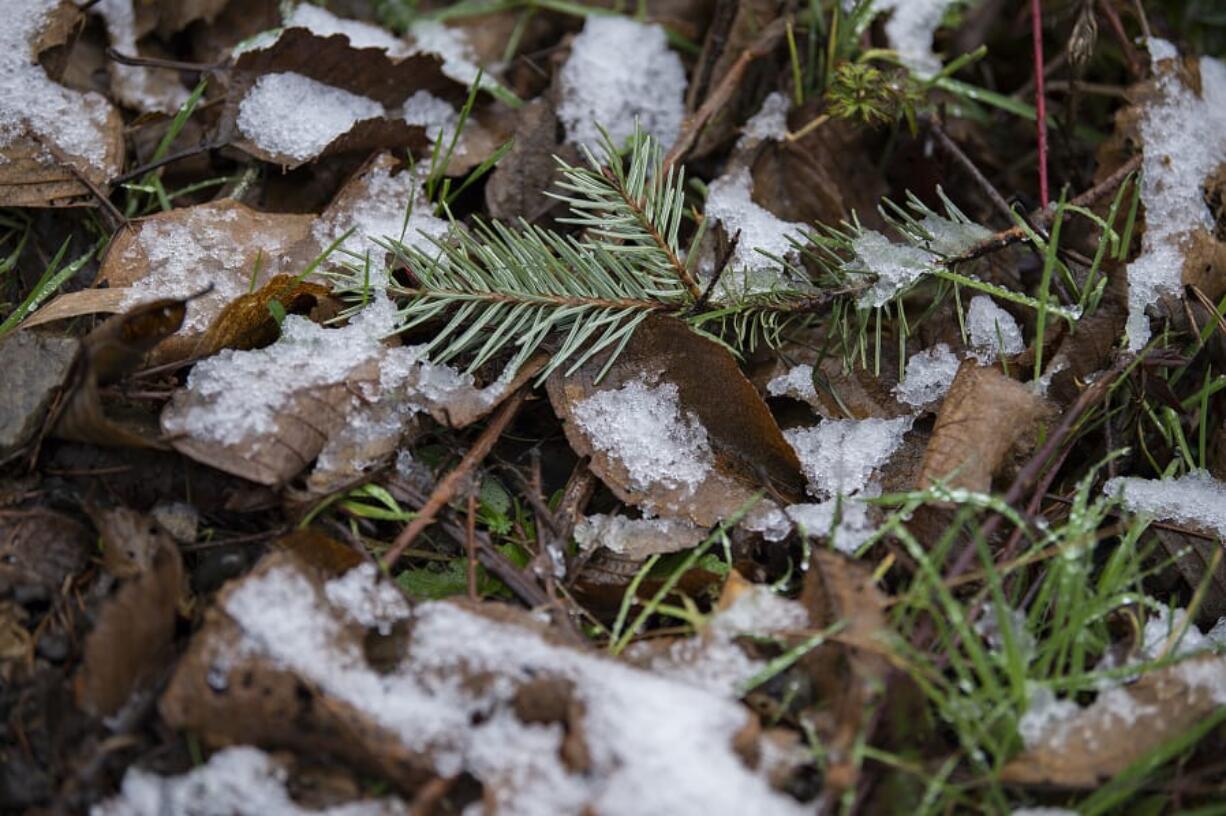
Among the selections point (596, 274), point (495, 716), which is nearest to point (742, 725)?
point (495, 716)

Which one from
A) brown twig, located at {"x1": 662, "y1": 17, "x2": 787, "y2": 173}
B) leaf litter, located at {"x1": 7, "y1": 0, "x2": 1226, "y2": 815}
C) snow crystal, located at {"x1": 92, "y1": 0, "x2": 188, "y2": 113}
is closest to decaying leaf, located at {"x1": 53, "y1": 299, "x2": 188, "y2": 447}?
leaf litter, located at {"x1": 7, "y1": 0, "x2": 1226, "y2": 815}

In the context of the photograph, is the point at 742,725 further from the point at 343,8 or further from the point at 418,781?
the point at 343,8

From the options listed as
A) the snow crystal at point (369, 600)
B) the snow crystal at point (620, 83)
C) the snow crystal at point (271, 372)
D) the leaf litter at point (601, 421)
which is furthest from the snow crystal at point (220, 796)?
the snow crystal at point (620, 83)

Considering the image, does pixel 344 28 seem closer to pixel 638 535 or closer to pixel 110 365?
pixel 110 365

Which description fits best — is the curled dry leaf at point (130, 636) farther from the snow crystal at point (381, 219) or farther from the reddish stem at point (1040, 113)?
the reddish stem at point (1040, 113)

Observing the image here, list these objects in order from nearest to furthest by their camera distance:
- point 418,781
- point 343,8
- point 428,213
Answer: point 418,781, point 428,213, point 343,8

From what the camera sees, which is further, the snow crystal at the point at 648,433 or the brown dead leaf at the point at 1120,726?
the snow crystal at the point at 648,433

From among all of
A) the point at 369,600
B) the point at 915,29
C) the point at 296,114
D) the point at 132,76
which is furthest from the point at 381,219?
the point at 915,29

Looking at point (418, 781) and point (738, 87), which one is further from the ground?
point (738, 87)
